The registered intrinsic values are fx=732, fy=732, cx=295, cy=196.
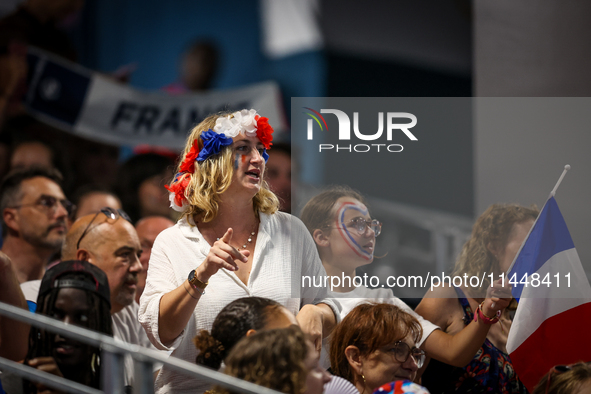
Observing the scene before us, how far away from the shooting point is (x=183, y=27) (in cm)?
832

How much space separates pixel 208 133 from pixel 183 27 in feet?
18.4

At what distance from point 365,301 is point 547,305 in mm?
850

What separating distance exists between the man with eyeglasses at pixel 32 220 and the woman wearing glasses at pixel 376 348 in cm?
181

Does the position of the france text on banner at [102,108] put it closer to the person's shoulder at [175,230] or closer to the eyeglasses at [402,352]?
the person's shoulder at [175,230]

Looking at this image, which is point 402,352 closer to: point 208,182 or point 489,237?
point 489,237

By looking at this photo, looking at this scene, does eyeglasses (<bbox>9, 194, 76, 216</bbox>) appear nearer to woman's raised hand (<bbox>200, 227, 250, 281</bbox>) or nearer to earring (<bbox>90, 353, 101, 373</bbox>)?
earring (<bbox>90, 353, 101, 373</bbox>)

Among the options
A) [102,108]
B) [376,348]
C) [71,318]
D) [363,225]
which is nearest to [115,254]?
[71,318]

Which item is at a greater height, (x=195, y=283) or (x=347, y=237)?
(x=347, y=237)

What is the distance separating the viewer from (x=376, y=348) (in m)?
2.89

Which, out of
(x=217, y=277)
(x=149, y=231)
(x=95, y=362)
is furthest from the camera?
(x=149, y=231)

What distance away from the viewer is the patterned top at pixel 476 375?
129 inches

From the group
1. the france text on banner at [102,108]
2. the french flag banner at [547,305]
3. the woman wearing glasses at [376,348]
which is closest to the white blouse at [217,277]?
the woman wearing glasses at [376,348]

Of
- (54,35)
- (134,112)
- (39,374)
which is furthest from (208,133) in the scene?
(54,35)

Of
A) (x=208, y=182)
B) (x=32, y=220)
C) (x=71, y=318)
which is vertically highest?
(x=208, y=182)
